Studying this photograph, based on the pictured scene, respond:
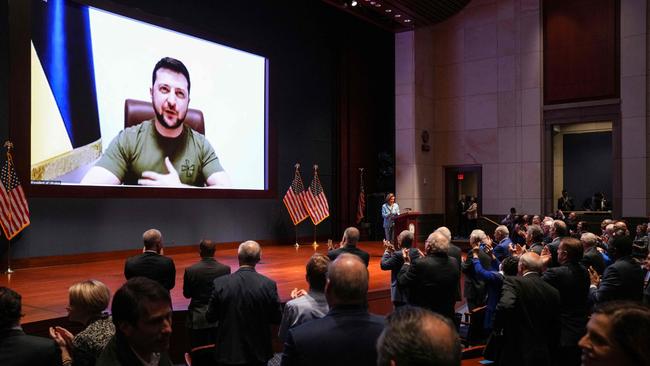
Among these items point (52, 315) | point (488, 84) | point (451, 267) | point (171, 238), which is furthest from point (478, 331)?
point (488, 84)

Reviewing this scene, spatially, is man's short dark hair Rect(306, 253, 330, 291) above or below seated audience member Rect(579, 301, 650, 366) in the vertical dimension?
below

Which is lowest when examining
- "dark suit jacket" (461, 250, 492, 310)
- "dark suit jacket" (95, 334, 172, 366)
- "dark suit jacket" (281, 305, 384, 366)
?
"dark suit jacket" (461, 250, 492, 310)

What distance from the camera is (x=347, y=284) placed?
2.14 m

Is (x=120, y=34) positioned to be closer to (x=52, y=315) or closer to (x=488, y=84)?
(x=52, y=315)

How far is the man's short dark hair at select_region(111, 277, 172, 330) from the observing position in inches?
67.4

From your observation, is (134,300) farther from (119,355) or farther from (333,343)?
(333,343)

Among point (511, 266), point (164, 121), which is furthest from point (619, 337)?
point (164, 121)

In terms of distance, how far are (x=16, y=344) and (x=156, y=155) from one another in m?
8.01

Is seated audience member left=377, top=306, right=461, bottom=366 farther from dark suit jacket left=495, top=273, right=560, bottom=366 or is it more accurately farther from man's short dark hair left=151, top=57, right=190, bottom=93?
man's short dark hair left=151, top=57, right=190, bottom=93

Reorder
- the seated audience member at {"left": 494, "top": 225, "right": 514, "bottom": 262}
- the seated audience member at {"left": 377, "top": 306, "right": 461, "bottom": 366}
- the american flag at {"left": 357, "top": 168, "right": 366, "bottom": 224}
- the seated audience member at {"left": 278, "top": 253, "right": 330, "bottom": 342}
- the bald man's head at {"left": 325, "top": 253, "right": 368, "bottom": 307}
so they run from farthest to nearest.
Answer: the american flag at {"left": 357, "top": 168, "right": 366, "bottom": 224}, the seated audience member at {"left": 494, "top": 225, "right": 514, "bottom": 262}, the seated audience member at {"left": 278, "top": 253, "right": 330, "bottom": 342}, the bald man's head at {"left": 325, "top": 253, "right": 368, "bottom": 307}, the seated audience member at {"left": 377, "top": 306, "right": 461, "bottom": 366}

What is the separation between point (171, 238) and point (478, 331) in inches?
274

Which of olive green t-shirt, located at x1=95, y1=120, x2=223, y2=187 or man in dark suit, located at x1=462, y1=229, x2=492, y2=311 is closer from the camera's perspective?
man in dark suit, located at x1=462, y1=229, x2=492, y2=311

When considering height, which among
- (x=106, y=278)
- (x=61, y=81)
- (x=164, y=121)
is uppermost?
(x=61, y=81)

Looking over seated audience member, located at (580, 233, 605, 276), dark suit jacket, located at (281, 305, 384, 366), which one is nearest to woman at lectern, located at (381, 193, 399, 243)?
seated audience member, located at (580, 233, 605, 276)
